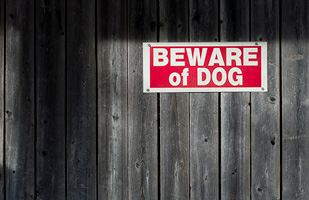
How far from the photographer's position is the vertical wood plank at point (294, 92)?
1.91m

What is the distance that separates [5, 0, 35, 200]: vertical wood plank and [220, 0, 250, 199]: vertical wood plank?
102 centimetres

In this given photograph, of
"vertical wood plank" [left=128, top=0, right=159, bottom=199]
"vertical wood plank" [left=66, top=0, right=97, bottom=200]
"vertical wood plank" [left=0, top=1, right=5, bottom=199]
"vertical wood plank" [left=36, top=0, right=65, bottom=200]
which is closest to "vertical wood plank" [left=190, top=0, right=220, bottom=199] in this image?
"vertical wood plank" [left=128, top=0, right=159, bottom=199]

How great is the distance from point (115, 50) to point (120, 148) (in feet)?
1.71

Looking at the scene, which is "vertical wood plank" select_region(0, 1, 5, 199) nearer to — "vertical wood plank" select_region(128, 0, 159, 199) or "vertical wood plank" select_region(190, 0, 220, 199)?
"vertical wood plank" select_region(128, 0, 159, 199)

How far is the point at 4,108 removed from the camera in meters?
1.92

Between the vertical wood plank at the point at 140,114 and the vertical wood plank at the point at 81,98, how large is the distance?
0.20m

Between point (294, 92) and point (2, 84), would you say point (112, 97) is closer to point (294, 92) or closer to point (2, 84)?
point (2, 84)

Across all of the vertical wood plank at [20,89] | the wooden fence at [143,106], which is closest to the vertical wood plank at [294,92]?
the wooden fence at [143,106]

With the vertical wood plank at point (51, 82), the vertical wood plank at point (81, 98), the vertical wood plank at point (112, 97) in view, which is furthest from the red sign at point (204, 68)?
the vertical wood plank at point (51, 82)

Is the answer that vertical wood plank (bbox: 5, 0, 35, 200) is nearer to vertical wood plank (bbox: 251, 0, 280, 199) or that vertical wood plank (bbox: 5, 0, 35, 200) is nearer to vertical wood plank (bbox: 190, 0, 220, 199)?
vertical wood plank (bbox: 190, 0, 220, 199)

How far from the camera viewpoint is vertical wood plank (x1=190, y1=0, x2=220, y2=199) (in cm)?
191

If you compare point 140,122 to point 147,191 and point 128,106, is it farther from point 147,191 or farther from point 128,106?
point 147,191

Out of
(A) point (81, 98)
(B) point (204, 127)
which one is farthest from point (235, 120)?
(A) point (81, 98)

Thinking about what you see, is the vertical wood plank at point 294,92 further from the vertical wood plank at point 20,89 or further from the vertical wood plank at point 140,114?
the vertical wood plank at point 20,89
